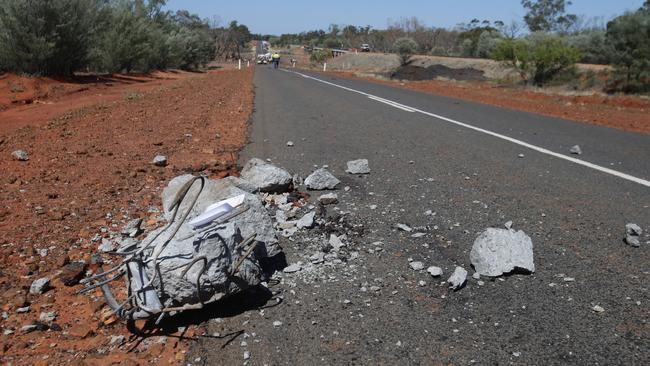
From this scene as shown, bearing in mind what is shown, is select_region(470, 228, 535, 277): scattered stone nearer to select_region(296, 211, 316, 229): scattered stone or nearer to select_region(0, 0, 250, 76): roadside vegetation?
select_region(296, 211, 316, 229): scattered stone

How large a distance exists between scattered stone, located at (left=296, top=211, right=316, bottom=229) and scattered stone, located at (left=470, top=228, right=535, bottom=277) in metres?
1.30

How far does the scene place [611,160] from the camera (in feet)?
21.9

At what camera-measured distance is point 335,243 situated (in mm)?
3666

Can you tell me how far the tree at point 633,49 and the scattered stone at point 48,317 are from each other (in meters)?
25.0

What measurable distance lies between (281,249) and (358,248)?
22.8 inches

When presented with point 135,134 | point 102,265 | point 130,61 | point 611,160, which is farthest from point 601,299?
point 130,61

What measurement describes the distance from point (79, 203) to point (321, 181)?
228 cm

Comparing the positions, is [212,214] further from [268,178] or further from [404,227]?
[268,178]

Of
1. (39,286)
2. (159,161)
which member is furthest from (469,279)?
(159,161)

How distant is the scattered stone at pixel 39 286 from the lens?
3012 millimetres

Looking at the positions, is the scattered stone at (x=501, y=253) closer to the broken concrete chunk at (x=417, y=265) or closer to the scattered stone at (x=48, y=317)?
the broken concrete chunk at (x=417, y=265)

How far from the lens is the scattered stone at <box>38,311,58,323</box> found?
2.75m

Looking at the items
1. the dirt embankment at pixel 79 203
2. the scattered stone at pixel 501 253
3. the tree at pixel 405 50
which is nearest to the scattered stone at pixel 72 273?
the dirt embankment at pixel 79 203

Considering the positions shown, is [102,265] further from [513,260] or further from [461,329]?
[513,260]
